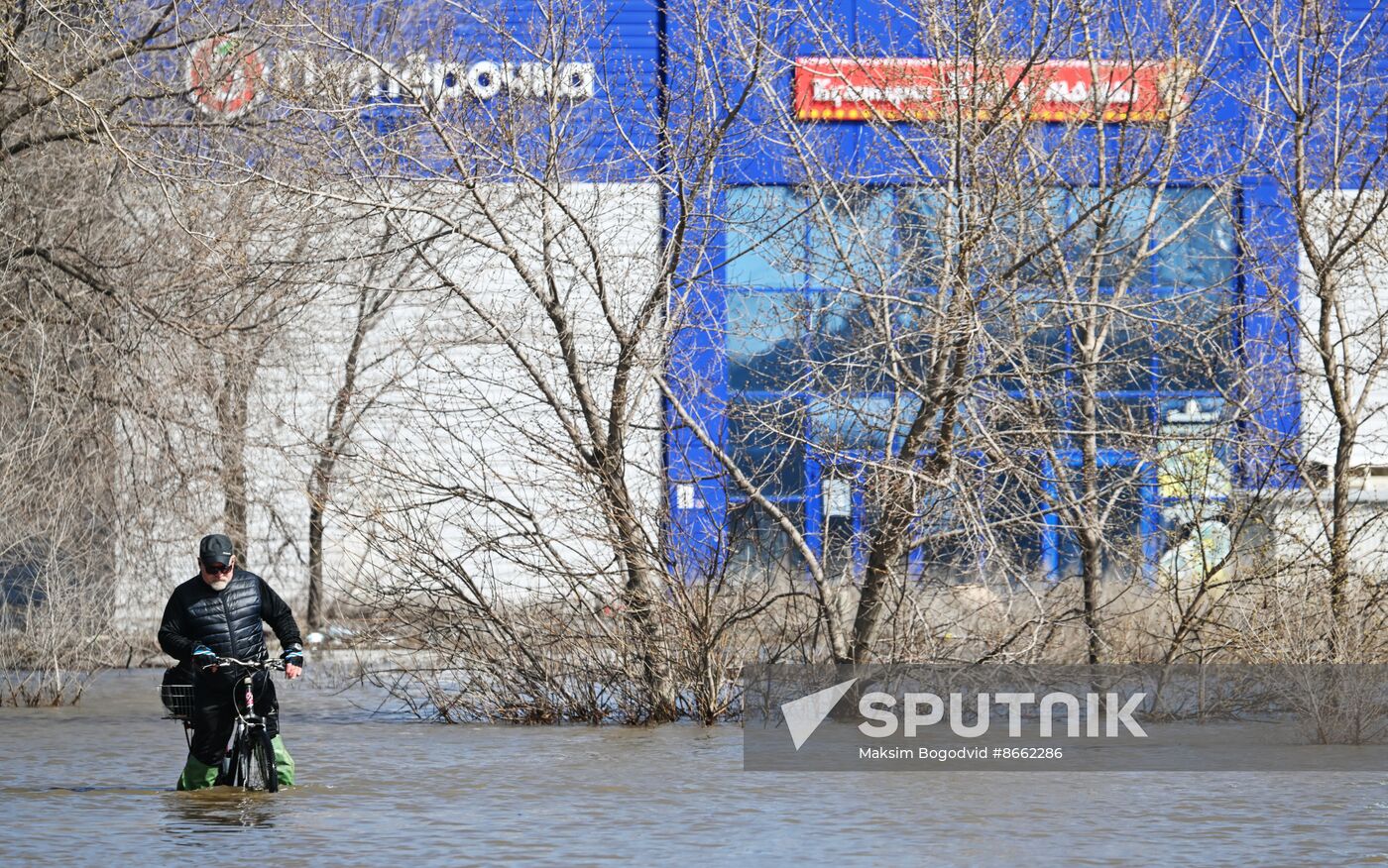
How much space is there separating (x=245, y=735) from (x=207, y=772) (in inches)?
13.7

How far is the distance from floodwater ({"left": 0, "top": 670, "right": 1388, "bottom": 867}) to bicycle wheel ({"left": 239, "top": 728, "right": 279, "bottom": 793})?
0.52 ft

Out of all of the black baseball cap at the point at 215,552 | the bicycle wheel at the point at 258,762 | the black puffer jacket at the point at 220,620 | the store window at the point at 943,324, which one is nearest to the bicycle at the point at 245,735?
the bicycle wheel at the point at 258,762

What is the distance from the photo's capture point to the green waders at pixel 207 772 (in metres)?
11.7

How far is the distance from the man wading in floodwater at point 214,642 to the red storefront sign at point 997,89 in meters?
6.10

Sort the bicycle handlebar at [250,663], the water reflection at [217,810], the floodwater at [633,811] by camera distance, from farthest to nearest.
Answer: the bicycle handlebar at [250,663], the water reflection at [217,810], the floodwater at [633,811]

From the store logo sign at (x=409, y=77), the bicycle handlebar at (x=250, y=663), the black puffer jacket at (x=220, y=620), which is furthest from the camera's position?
the store logo sign at (x=409, y=77)

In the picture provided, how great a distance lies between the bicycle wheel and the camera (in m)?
11.6

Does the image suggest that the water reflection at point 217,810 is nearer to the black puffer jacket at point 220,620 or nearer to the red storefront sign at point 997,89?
the black puffer jacket at point 220,620

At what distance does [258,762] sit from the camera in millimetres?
11703

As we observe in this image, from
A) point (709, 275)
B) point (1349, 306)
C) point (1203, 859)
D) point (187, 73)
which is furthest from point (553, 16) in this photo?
point (1349, 306)

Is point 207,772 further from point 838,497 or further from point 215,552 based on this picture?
point 838,497

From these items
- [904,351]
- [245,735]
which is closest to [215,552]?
[245,735]

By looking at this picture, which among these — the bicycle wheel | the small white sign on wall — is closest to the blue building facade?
the small white sign on wall

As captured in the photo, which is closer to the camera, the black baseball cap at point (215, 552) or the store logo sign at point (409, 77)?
the black baseball cap at point (215, 552)
